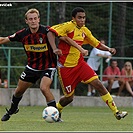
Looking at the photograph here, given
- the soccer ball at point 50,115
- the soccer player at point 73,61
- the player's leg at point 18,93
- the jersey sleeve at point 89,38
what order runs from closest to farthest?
the soccer ball at point 50,115 < the player's leg at point 18,93 < the soccer player at point 73,61 < the jersey sleeve at point 89,38

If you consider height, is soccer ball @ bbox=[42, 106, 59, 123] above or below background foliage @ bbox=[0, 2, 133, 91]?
below

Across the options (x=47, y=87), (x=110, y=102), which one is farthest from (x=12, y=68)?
(x=47, y=87)

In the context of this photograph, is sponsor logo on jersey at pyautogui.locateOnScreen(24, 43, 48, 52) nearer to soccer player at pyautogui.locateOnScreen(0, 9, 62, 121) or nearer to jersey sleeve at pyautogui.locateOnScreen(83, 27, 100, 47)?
soccer player at pyautogui.locateOnScreen(0, 9, 62, 121)

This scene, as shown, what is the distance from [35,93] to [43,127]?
371 inches

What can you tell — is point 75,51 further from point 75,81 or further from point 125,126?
point 125,126

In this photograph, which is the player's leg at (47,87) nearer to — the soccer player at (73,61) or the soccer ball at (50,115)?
the soccer ball at (50,115)

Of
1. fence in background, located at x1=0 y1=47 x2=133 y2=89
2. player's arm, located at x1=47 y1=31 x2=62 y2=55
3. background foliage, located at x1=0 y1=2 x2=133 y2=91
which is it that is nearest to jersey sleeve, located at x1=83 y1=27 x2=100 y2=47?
player's arm, located at x1=47 y1=31 x2=62 y2=55

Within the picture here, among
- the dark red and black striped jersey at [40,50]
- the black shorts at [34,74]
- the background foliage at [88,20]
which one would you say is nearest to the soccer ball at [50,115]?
the black shorts at [34,74]

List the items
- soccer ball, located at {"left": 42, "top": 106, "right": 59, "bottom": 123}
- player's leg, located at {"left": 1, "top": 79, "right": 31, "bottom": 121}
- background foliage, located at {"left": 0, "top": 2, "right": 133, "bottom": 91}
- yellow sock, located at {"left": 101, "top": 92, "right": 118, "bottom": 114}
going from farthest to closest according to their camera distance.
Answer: background foliage, located at {"left": 0, "top": 2, "right": 133, "bottom": 91} < yellow sock, located at {"left": 101, "top": 92, "right": 118, "bottom": 114} < player's leg, located at {"left": 1, "top": 79, "right": 31, "bottom": 121} < soccer ball, located at {"left": 42, "top": 106, "right": 59, "bottom": 123}

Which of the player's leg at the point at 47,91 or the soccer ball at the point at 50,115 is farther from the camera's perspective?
the player's leg at the point at 47,91

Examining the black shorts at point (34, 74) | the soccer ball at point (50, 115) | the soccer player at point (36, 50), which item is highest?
the soccer player at point (36, 50)

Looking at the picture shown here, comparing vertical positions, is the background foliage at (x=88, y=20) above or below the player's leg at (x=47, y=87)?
above

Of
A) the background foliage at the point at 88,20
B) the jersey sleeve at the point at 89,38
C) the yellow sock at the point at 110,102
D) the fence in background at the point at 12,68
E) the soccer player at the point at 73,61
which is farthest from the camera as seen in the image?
the background foliage at the point at 88,20

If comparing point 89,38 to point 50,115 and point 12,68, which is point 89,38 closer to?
point 50,115
